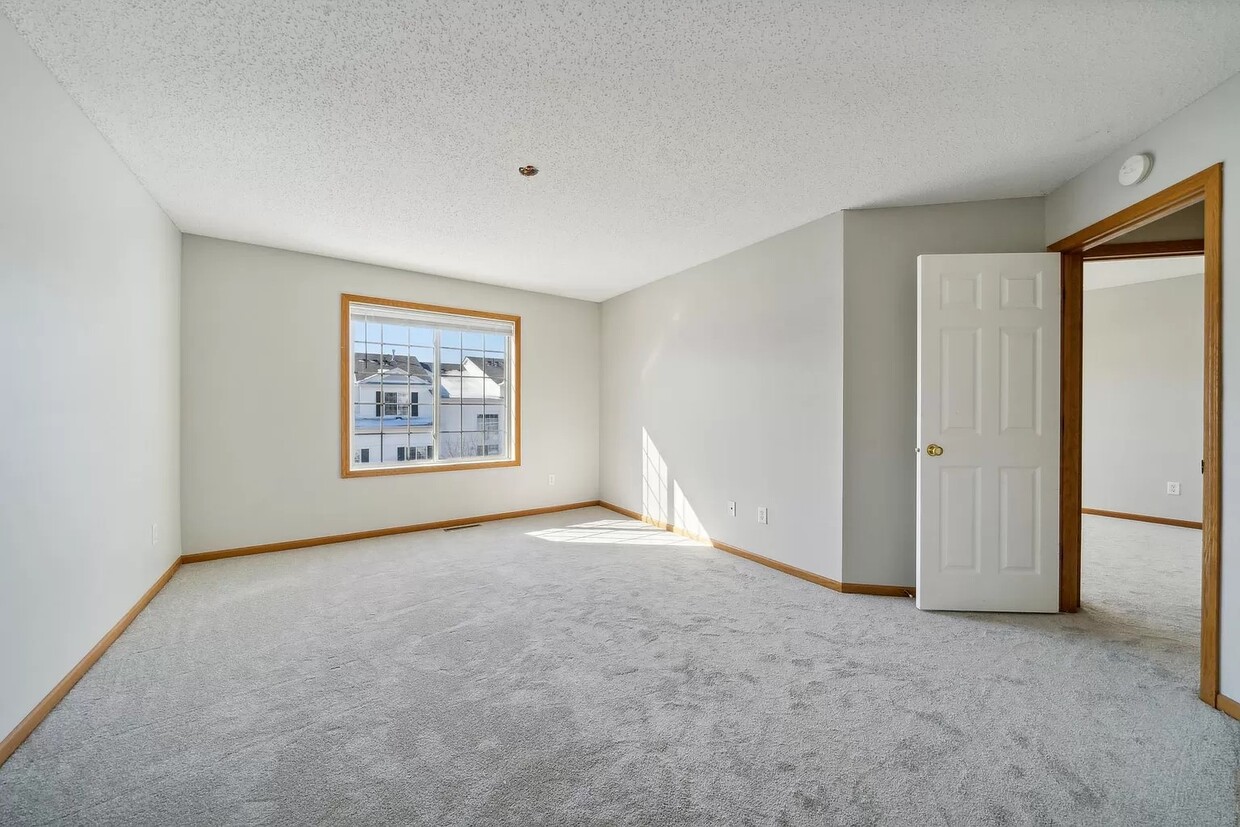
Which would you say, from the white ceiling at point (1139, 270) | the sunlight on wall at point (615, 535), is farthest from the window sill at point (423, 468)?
the white ceiling at point (1139, 270)

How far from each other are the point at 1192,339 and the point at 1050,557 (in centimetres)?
419

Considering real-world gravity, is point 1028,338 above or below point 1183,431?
above

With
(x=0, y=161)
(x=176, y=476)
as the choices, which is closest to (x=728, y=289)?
(x=0, y=161)

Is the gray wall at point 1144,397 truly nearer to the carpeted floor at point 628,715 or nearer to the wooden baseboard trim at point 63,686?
the carpeted floor at point 628,715

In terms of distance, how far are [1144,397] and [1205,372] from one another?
4.63 m

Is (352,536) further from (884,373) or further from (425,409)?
(884,373)

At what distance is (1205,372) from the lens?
2.08 m

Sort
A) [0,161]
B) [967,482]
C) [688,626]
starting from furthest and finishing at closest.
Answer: [967,482], [688,626], [0,161]

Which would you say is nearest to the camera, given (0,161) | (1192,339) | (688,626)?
(0,161)

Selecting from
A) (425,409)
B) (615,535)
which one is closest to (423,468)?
(425,409)

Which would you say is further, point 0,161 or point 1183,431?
point 1183,431

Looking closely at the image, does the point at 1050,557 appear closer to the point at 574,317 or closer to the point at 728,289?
the point at 728,289

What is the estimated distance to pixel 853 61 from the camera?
192cm

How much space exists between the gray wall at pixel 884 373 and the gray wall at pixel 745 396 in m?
0.09
